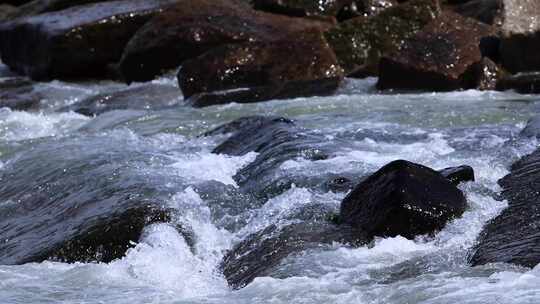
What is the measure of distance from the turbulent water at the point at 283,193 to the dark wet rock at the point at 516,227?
76 mm

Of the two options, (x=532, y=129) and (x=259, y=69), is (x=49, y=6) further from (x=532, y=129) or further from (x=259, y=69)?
(x=532, y=129)

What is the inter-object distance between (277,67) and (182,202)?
5.66 metres

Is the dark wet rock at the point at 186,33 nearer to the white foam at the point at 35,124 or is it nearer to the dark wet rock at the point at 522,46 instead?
the white foam at the point at 35,124

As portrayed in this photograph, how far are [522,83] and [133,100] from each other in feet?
13.5

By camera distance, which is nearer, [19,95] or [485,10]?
[19,95]

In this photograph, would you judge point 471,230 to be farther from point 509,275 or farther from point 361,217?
point 509,275

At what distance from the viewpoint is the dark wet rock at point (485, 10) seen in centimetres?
1364

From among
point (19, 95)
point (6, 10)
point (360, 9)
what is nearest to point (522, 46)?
point (360, 9)

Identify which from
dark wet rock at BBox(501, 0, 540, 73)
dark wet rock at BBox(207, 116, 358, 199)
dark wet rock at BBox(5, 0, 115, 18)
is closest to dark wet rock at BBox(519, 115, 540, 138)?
dark wet rock at BBox(207, 116, 358, 199)

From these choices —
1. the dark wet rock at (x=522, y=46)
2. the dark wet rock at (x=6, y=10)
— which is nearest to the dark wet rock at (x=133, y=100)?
the dark wet rock at (x=522, y=46)

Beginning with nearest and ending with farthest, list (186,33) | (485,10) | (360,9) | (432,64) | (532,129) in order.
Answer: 1. (532,129)
2. (432,64)
3. (186,33)
4. (485,10)
5. (360,9)

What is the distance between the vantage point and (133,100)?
12.6 metres

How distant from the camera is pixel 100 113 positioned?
11992 mm

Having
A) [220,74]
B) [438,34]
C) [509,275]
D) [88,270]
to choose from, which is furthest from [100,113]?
[509,275]
